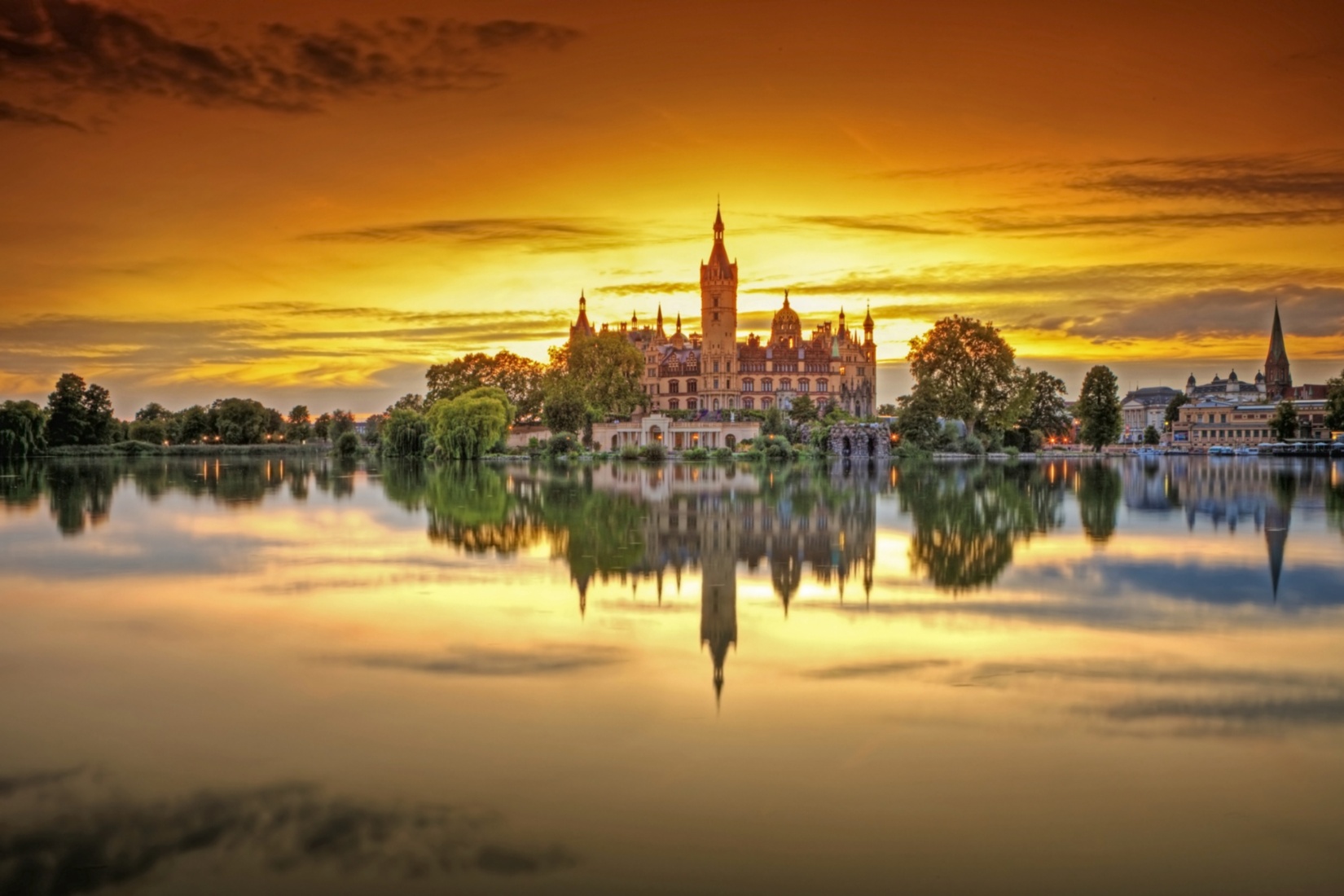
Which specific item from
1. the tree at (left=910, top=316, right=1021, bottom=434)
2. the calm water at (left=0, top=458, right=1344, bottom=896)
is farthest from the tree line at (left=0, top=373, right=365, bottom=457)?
the calm water at (left=0, top=458, right=1344, bottom=896)

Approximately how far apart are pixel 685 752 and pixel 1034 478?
136 ft

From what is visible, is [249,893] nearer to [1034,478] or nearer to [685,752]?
[685,752]

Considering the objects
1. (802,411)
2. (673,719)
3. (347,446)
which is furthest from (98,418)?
(673,719)

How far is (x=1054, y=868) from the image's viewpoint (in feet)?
21.3

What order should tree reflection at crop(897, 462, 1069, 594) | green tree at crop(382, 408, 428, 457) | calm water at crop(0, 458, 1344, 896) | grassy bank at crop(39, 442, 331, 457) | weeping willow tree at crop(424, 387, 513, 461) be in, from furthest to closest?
grassy bank at crop(39, 442, 331, 457)
green tree at crop(382, 408, 428, 457)
weeping willow tree at crop(424, 387, 513, 461)
tree reflection at crop(897, 462, 1069, 594)
calm water at crop(0, 458, 1344, 896)

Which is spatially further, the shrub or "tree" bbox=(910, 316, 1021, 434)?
the shrub

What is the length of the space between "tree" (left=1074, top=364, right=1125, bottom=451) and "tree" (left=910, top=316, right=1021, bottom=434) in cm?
1379

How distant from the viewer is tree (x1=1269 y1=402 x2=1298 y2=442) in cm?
10594

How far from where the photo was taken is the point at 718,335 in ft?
354

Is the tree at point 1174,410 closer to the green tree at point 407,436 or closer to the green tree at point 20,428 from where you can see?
the green tree at point 407,436

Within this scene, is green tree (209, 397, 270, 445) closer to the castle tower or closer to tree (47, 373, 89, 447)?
tree (47, 373, 89, 447)

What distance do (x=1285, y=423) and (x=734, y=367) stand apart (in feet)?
171

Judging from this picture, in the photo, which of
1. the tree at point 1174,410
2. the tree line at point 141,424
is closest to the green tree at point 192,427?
the tree line at point 141,424

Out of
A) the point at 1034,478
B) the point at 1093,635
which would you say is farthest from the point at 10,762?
the point at 1034,478
